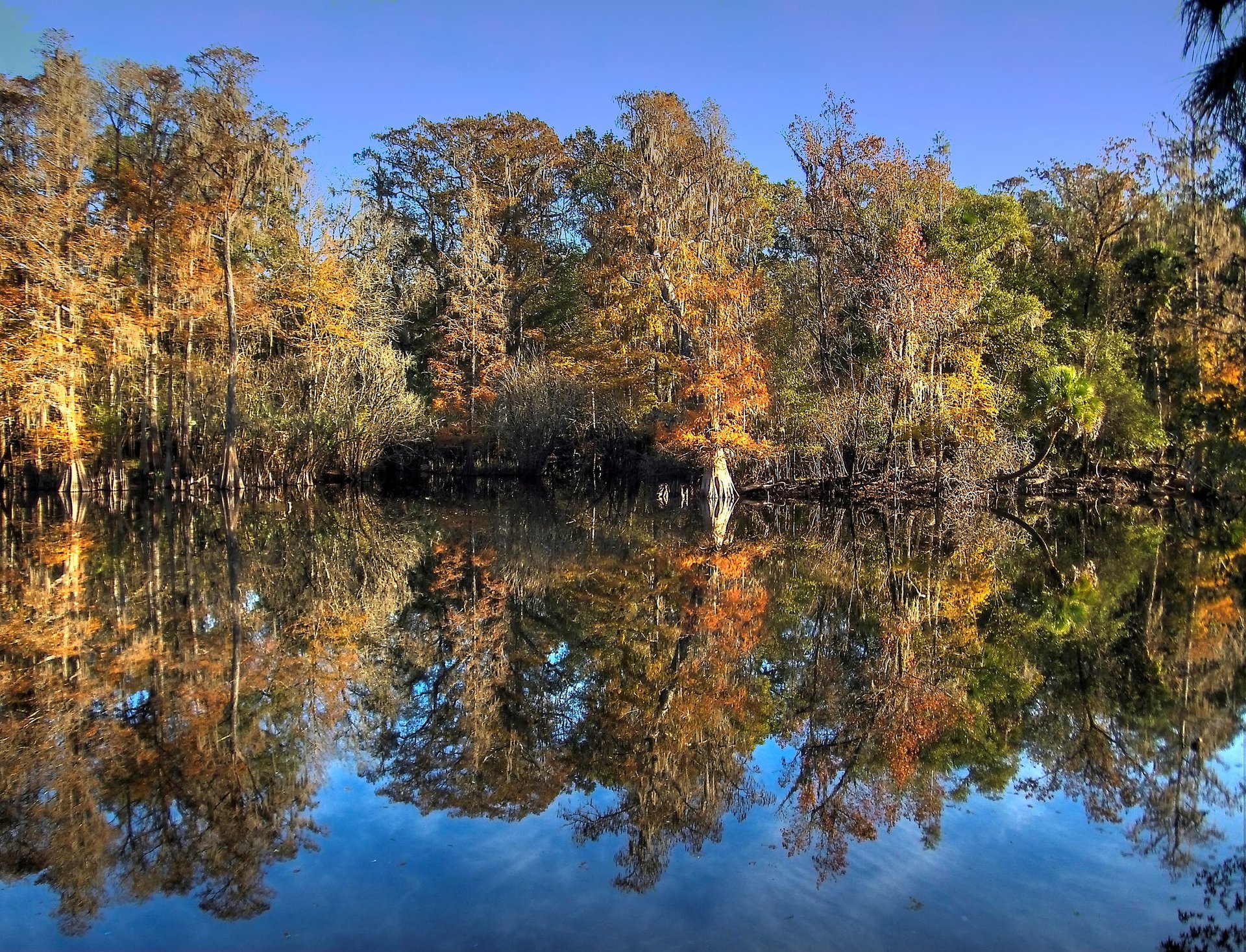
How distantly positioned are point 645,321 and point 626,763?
19551mm

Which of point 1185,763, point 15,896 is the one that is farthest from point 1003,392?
point 15,896

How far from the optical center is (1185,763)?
17.9 feet

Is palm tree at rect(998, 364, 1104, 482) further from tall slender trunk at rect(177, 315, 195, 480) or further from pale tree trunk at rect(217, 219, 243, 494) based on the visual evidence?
tall slender trunk at rect(177, 315, 195, 480)

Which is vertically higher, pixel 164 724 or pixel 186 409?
pixel 186 409

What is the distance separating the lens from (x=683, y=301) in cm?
2331

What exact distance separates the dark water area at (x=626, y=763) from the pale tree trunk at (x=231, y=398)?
50.2 feet

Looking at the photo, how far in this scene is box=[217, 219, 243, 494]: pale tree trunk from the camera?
1023 inches

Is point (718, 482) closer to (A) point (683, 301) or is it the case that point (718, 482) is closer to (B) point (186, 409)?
(A) point (683, 301)

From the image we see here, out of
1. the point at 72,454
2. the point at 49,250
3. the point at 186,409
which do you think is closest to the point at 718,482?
the point at 186,409

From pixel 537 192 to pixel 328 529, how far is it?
2364 centimetres

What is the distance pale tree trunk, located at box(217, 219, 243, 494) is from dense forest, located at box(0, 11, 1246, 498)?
0.40ft

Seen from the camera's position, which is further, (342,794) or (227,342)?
(227,342)

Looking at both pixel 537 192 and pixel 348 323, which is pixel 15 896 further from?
pixel 537 192

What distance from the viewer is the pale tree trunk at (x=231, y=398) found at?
1023 inches
